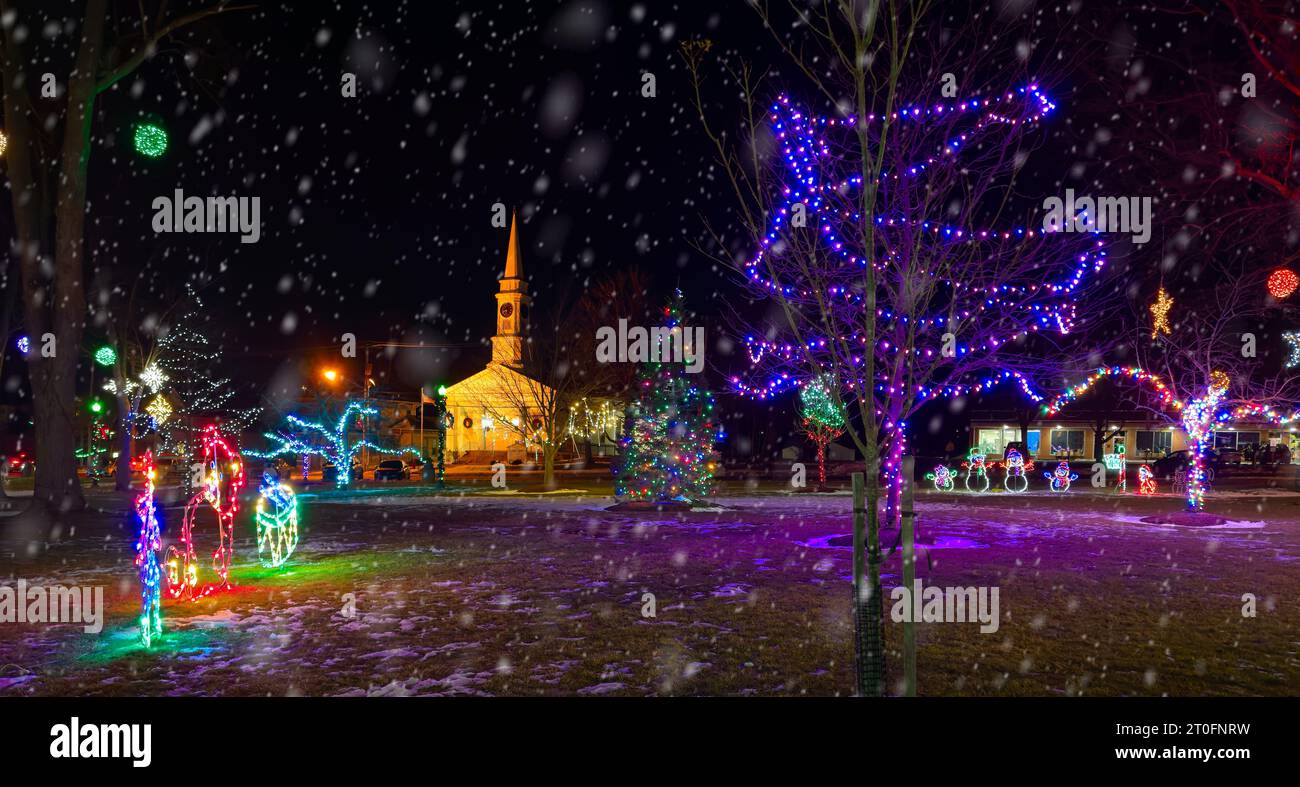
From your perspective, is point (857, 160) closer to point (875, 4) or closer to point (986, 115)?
point (986, 115)

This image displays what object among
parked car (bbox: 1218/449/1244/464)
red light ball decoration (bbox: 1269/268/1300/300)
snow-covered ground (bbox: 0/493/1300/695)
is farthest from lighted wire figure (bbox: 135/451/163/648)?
parked car (bbox: 1218/449/1244/464)

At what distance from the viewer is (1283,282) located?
1617cm

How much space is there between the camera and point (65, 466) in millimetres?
19109

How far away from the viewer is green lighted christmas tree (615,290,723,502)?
2442 centimetres

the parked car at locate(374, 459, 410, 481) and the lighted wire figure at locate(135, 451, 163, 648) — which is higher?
the lighted wire figure at locate(135, 451, 163, 648)

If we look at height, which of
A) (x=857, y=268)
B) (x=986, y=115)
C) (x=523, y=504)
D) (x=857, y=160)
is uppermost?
(x=986, y=115)

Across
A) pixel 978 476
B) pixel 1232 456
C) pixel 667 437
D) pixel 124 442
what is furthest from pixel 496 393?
pixel 1232 456

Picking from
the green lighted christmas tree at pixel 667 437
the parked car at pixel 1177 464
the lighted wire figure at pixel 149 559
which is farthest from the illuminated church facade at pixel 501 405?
the lighted wire figure at pixel 149 559

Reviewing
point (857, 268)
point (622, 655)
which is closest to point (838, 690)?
point (622, 655)

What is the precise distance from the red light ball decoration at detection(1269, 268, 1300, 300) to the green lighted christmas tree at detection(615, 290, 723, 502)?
13.4 metres

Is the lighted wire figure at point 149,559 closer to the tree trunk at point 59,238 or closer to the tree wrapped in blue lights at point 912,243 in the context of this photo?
the tree wrapped in blue lights at point 912,243

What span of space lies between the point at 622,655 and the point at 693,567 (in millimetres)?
5661

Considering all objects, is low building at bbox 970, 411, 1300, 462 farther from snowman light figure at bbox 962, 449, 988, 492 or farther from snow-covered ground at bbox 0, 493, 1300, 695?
snow-covered ground at bbox 0, 493, 1300, 695
